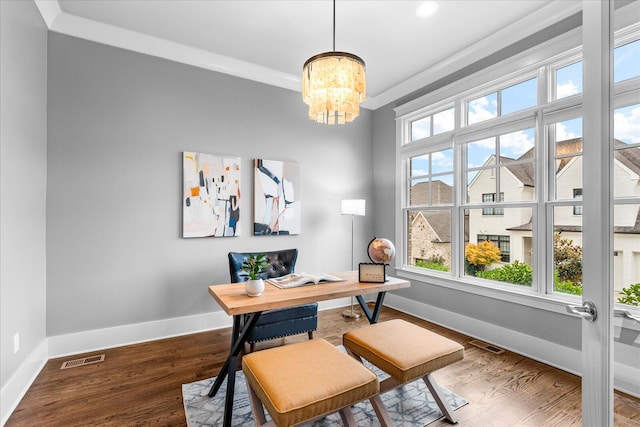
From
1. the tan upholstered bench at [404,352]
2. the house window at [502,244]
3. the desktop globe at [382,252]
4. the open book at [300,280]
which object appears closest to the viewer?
the tan upholstered bench at [404,352]

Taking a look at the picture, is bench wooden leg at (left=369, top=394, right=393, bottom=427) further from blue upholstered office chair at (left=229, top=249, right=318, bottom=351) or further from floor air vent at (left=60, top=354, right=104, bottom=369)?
floor air vent at (left=60, top=354, right=104, bottom=369)

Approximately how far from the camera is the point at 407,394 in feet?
7.22

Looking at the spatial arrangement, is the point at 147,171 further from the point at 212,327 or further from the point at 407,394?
the point at 407,394

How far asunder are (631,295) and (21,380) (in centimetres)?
331

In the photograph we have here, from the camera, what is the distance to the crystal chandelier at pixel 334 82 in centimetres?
194

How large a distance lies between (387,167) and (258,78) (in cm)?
204

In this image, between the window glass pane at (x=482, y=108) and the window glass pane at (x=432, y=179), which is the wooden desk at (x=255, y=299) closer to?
the window glass pane at (x=432, y=179)

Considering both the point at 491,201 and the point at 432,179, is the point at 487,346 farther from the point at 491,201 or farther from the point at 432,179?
the point at 432,179

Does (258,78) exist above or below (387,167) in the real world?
above

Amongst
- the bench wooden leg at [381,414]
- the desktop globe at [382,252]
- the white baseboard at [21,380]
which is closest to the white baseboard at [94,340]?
the white baseboard at [21,380]

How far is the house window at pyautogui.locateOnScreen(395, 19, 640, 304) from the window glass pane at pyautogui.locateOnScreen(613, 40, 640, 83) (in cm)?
165

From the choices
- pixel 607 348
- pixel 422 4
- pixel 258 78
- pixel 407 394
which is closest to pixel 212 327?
pixel 407 394

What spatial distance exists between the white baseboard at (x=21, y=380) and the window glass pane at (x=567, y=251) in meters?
4.01

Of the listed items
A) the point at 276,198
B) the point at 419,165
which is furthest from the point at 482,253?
the point at 276,198
